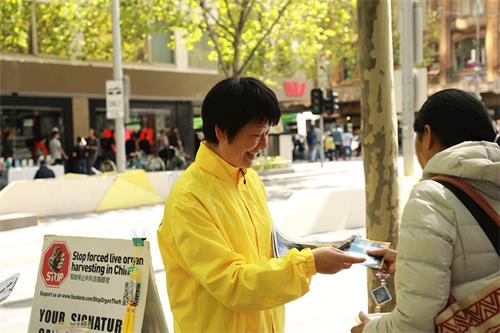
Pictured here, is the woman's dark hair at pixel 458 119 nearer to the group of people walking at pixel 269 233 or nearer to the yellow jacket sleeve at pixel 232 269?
the group of people walking at pixel 269 233

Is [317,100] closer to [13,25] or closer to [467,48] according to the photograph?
[13,25]

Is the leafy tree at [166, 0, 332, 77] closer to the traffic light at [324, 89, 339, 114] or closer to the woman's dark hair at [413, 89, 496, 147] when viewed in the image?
the traffic light at [324, 89, 339, 114]

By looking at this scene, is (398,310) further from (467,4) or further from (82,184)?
(467,4)

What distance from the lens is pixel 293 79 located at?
29875mm

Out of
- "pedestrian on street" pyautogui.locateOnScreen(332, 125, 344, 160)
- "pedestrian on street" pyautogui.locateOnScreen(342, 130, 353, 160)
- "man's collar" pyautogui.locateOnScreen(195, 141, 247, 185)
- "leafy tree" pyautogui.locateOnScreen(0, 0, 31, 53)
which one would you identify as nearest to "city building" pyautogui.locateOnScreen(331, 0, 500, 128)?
"pedestrian on street" pyautogui.locateOnScreen(342, 130, 353, 160)

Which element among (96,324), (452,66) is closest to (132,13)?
(96,324)

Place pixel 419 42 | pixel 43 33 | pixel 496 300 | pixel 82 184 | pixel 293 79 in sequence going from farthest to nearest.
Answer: pixel 293 79
pixel 43 33
pixel 82 184
pixel 419 42
pixel 496 300

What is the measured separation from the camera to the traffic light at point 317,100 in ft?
74.6

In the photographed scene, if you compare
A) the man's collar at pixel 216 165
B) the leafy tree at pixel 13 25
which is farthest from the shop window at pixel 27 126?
the man's collar at pixel 216 165

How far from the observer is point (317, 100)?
22.9 metres

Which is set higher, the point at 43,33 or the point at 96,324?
the point at 43,33

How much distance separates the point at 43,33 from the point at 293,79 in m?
12.8

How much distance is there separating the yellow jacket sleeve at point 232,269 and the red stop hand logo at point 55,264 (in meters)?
0.94

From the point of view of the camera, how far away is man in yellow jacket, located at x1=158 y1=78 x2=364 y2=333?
1.93 metres
